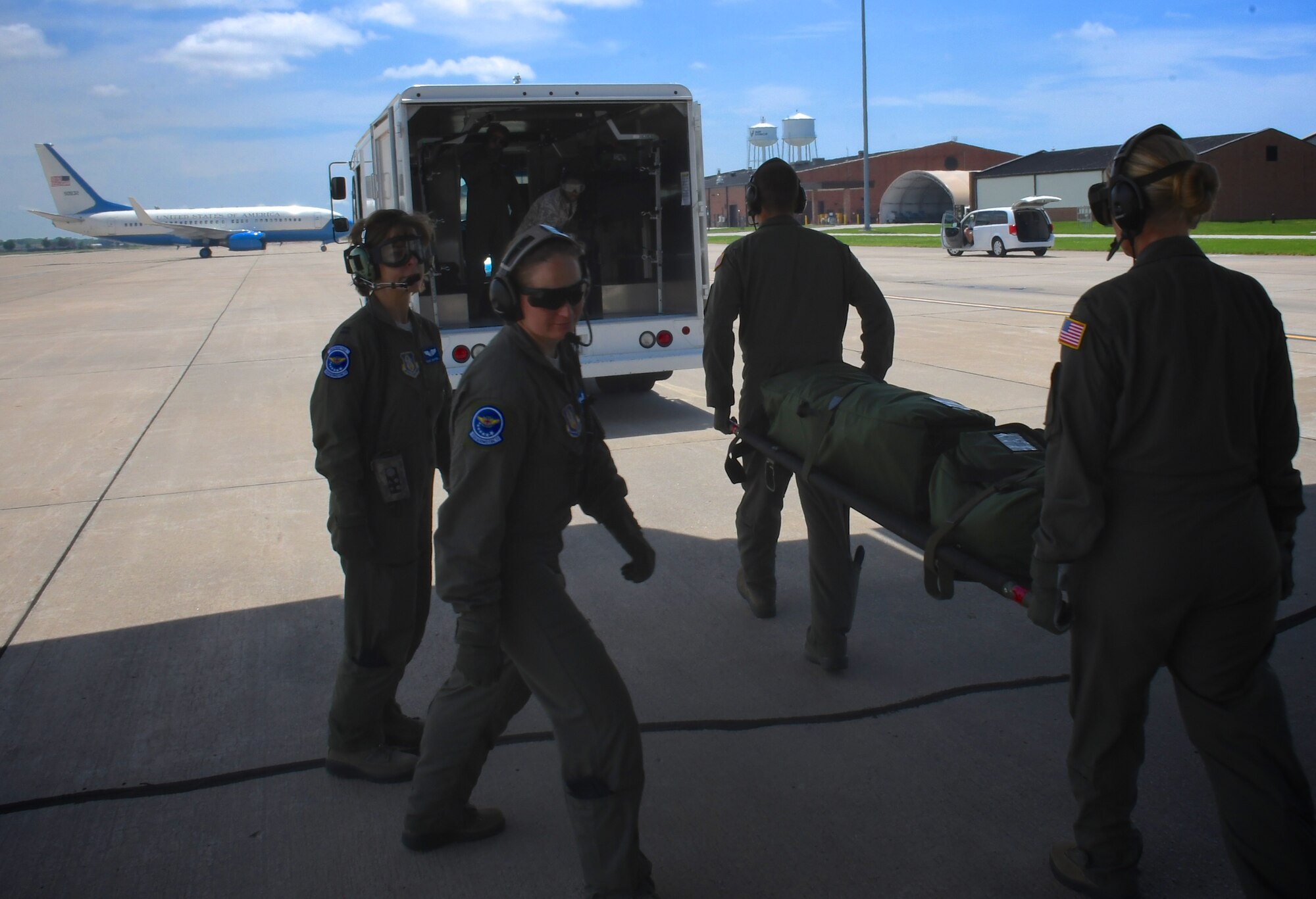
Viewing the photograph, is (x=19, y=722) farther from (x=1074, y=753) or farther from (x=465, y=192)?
(x=465, y=192)

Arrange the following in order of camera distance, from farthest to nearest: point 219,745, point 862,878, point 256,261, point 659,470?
point 256,261, point 659,470, point 219,745, point 862,878

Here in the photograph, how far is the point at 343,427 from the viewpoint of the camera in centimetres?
319

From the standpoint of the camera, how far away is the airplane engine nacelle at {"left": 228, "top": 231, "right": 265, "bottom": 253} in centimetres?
7069

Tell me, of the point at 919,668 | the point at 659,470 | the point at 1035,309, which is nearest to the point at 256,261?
the point at 1035,309

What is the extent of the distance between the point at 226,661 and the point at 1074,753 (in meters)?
3.52

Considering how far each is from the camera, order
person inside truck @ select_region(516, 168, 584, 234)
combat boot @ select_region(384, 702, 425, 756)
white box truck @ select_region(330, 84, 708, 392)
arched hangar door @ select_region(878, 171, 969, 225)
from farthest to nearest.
→ arched hangar door @ select_region(878, 171, 969, 225) < person inside truck @ select_region(516, 168, 584, 234) < white box truck @ select_region(330, 84, 708, 392) < combat boot @ select_region(384, 702, 425, 756)

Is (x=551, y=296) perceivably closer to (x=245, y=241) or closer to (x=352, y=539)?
(x=352, y=539)

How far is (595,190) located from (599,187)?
0.15ft

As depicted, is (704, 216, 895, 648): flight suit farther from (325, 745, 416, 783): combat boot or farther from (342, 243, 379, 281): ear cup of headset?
(325, 745, 416, 783): combat boot

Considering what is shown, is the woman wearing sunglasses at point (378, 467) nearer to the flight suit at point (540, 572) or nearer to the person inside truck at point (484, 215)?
the flight suit at point (540, 572)

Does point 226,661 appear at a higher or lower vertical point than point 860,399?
lower

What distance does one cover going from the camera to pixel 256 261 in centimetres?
5597

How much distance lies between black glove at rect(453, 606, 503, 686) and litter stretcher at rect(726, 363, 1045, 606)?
3.91 ft

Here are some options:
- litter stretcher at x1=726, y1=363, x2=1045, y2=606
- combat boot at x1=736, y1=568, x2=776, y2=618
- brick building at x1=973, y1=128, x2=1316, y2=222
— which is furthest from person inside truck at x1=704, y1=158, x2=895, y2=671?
brick building at x1=973, y1=128, x2=1316, y2=222
